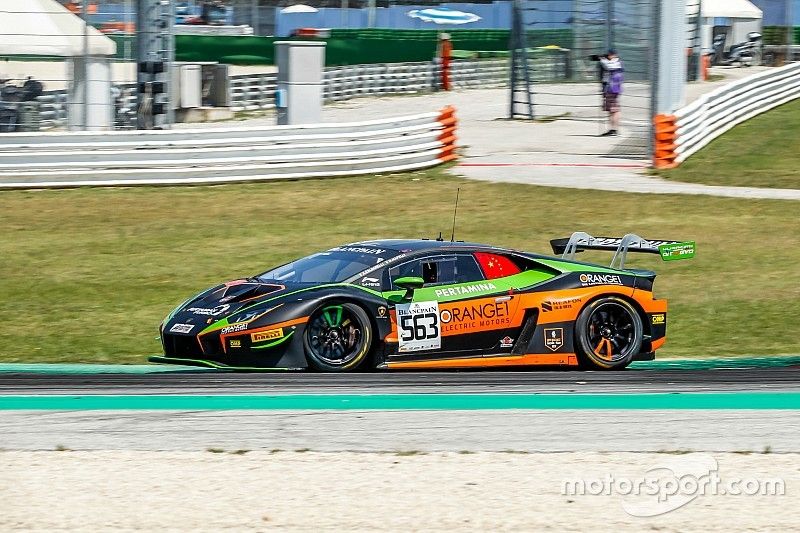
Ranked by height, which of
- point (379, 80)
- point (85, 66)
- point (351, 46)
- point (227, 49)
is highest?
point (351, 46)

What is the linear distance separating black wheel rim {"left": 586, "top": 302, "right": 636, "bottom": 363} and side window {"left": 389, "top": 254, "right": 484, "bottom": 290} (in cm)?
105

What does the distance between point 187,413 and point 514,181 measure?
1537cm

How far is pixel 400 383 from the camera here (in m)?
9.14

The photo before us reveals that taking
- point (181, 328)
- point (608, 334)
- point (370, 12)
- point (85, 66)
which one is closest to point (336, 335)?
point (181, 328)

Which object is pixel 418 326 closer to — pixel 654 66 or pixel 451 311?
pixel 451 311

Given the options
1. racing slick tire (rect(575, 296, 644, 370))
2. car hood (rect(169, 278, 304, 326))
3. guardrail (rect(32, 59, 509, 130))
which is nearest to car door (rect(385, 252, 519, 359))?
racing slick tire (rect(575, 296, 644, 370))

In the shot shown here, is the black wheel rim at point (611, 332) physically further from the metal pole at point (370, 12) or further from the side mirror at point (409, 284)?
the metal pole at point (370, 12)

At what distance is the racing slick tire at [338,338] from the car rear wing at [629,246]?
250 cm

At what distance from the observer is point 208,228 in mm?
17828

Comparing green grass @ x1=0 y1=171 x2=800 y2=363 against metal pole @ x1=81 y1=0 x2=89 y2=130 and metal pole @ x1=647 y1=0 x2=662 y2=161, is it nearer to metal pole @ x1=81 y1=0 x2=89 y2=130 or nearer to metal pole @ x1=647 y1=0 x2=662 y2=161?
metal pole @ x1=81 y1=0 x2=89 y2=130

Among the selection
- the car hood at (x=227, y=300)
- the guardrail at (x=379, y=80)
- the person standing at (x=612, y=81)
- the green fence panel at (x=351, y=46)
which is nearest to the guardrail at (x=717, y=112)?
the person standing at (x=612, y=81)

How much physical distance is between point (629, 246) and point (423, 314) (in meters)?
2.19

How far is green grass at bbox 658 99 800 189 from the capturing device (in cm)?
2369

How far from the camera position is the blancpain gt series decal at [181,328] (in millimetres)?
9734
